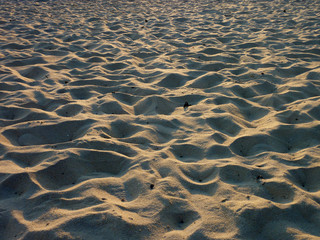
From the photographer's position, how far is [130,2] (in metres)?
9.16

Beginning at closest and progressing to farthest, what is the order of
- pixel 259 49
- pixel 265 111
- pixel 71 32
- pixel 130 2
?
pixel 265 111 → pixel 259 49 → pixel 71 32 → pixel 130 2

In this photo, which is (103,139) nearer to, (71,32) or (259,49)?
(259,49)

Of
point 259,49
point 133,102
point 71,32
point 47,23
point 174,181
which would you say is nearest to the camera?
point 174,181

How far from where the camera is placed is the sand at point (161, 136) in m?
1.77

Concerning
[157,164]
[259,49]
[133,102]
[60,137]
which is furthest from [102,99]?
[259,49]

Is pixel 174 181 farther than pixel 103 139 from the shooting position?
No

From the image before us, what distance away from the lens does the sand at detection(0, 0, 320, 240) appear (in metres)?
1.77

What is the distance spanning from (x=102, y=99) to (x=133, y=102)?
0.36 metres

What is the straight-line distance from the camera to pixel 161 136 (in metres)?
2.64

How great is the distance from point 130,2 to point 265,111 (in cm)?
747

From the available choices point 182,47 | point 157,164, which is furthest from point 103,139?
point 182,47

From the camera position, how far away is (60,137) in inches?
103

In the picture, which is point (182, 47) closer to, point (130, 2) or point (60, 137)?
point (60, 137)

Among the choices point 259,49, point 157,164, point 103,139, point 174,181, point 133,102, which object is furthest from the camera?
point 259,49
